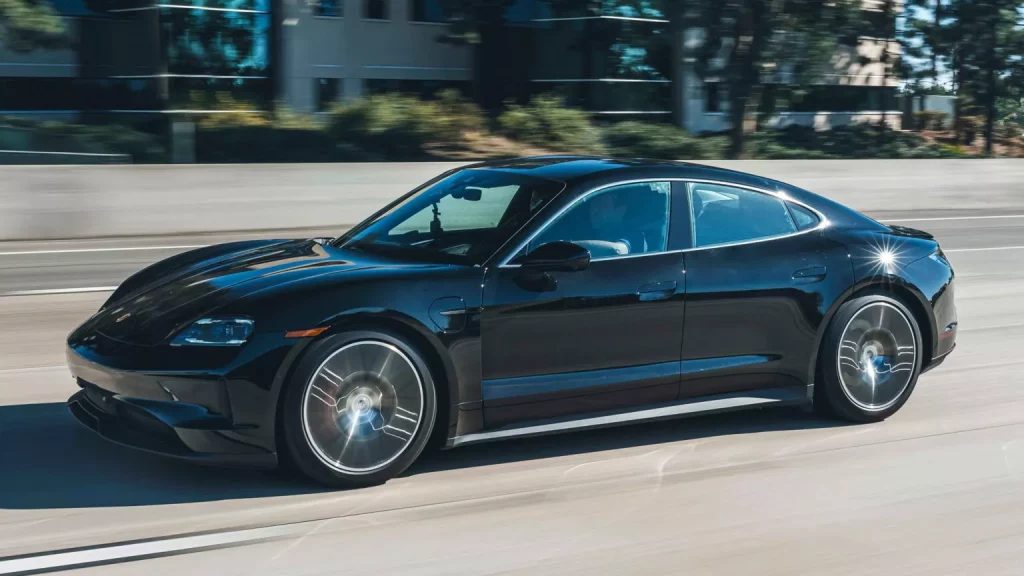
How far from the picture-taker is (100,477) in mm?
5062

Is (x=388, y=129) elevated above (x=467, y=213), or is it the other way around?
(x=467, y=213)

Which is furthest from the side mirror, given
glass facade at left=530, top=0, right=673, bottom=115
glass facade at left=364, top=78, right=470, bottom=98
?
glass facade at left=364, top=78, right=470, bottom=98

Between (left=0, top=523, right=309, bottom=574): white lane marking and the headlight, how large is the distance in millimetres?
766

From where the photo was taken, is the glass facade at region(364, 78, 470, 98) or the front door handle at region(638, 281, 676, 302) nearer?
the front door handle at region(638, 281, 676, 302)

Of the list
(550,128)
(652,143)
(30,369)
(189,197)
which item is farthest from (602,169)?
(652,143)

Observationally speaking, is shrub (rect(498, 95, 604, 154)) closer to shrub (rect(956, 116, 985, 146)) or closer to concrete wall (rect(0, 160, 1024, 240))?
concrete wall (rect(0, 160, 1024, 240))

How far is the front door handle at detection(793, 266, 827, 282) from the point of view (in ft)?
19.7

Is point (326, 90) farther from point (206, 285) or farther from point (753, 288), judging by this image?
point (206, 285)

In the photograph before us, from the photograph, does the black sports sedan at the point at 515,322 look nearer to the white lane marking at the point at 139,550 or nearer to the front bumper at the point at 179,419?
the front bumper at the point at 179,419

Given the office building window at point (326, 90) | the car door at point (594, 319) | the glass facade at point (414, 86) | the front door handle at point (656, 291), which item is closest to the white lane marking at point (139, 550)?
the car door at point (594, 319)

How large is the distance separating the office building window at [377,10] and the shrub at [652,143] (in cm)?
924

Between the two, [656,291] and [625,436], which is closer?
[656,291]

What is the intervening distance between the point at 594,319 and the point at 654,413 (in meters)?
0.61

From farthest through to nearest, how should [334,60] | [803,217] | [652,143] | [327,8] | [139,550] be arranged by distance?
[334,60] → [327,8] → [652,143] → [803,217] → [139,550]
